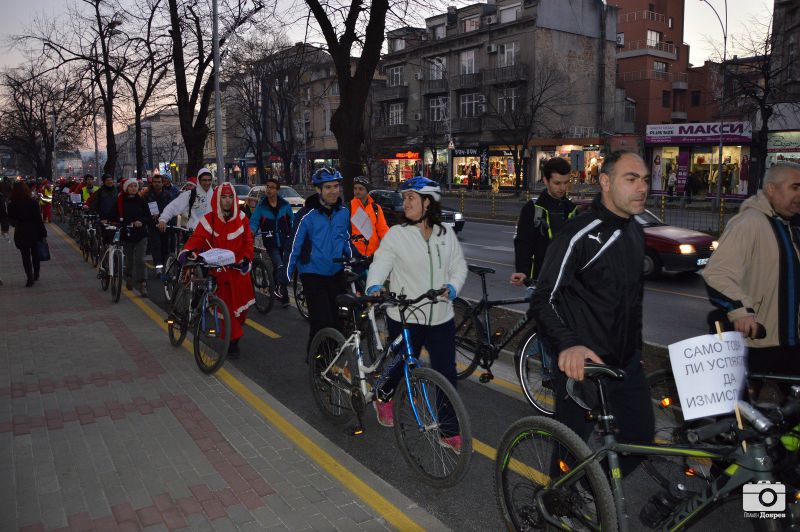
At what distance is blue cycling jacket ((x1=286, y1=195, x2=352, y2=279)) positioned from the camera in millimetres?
6098

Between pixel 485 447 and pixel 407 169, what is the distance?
5572cm

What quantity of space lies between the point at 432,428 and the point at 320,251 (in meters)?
2.43

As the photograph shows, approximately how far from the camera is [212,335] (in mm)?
6730

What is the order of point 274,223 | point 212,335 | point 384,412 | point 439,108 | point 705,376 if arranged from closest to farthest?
point 705,376
point 384,412
point 212,335
point 274,223
point 439,108

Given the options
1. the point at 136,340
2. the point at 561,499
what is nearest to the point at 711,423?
the point at 561,499

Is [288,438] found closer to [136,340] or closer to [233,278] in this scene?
[233,278]

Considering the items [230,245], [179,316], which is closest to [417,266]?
[230,245]

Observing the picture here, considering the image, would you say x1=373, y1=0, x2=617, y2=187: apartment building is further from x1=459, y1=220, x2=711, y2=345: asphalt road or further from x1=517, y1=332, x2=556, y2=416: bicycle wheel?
x1=517, y1=332, x2=556, y2=416: bicycle wheel

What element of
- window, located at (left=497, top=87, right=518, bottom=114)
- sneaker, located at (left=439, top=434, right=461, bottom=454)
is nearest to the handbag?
sneaker, located at (left=439, top=434, right=461, bottom=454)

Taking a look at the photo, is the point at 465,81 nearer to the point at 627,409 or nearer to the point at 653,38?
the point at 653,38

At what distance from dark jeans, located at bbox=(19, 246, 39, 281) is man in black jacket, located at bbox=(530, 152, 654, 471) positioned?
11990mm

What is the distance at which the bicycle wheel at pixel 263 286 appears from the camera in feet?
33.3

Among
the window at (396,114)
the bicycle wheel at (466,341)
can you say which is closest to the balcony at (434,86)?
the window at (396,114)

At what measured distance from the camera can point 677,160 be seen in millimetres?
40781
